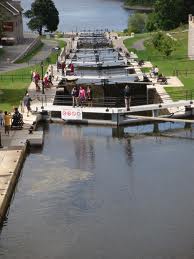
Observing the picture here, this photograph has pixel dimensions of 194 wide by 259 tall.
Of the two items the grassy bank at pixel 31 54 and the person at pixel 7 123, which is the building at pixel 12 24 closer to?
the grassy bank at pixel 31 54

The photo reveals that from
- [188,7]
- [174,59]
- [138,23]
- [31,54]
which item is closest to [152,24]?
[188,7]

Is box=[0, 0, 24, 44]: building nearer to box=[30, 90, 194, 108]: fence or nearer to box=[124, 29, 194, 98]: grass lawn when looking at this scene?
box=[124, 29, 194, 98]: grass lawn

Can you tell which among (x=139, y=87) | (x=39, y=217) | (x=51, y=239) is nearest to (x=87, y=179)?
(x=39, y=217)

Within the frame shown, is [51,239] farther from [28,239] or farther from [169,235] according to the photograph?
[169,235]

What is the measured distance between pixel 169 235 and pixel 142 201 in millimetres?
3731

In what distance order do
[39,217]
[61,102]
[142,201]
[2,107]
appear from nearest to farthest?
[39,217] < [142,201] < [2,107] < [61,102]

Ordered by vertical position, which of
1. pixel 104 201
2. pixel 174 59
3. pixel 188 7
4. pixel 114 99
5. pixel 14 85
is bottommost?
pixel 104 201

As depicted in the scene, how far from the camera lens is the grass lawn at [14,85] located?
47.5 m

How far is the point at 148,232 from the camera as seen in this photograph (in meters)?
24.0

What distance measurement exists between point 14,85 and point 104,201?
29716mm

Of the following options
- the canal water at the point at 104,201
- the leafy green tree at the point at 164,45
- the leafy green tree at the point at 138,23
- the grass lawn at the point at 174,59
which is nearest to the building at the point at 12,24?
the grass lawn at the point at 174,59

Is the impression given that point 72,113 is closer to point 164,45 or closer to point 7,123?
point 7,123

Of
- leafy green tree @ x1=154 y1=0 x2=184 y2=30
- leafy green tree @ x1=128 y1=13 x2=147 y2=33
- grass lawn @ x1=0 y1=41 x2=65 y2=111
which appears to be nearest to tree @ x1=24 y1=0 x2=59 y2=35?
leafy green tree @ x1=128 y1=13 x2=147 y2=33

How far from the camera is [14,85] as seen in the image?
55.2 metres
